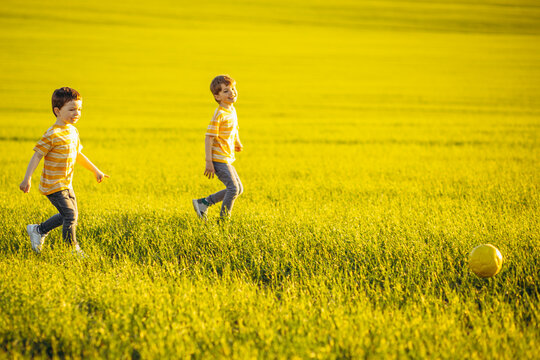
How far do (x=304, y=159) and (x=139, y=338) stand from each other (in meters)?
7.79

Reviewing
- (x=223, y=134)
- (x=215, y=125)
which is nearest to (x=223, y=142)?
(x=223, y=134)

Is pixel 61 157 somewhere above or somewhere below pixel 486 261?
below

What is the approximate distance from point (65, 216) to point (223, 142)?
160 centimetres

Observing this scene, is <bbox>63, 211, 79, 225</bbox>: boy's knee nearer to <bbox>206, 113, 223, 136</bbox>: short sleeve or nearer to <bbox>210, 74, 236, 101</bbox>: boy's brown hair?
<bbox>206, 113, 223, 136</bbox>: short sleeve

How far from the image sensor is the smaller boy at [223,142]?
4625 mm

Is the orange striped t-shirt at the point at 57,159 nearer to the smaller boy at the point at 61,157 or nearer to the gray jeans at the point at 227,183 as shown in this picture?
the smaller boy at the point at 61,157

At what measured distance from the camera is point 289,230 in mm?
4340

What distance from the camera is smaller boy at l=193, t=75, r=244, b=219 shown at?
15.2 feet

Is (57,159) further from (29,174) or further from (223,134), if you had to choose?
(223,134)

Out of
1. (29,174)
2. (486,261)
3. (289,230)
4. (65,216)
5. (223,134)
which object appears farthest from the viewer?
(223,134)

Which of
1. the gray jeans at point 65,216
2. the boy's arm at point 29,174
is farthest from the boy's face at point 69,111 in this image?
the gray jeans at point 65,216

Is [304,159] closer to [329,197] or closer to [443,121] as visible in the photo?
[329,197]

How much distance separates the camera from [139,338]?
2502 mm

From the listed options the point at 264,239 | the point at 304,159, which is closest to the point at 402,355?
the point at 264,239
